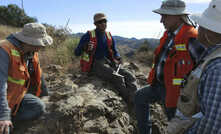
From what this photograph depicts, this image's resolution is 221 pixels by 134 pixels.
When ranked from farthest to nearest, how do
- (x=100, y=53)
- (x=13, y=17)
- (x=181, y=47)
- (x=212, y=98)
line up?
(x=13, y=17) < (x=100, y=53) < (x=181, y=47) < (x=212, y=98)

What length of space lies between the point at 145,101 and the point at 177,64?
2.64 feet

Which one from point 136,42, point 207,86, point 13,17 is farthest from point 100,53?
point 136,42

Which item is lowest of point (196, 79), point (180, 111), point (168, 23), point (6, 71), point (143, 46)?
point (143, 46)

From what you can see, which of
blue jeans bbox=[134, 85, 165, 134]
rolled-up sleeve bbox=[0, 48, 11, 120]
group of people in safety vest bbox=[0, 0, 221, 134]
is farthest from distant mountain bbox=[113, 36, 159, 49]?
rolled-up sleeve bbox=[0, 48, 11, 120]

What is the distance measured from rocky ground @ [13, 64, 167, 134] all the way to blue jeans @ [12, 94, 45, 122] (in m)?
0.13

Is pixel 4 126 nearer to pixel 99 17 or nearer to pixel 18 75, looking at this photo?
pixel 18 75

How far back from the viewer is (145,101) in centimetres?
313

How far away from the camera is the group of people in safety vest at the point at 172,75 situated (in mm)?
1478

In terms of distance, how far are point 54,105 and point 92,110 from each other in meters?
0.59

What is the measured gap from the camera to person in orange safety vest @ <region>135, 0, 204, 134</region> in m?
2.61

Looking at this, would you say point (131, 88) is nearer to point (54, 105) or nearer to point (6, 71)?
point (54, 105)

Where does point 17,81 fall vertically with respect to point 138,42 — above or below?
above

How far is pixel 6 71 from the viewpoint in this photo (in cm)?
242

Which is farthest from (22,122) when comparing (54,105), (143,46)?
(143,46)
